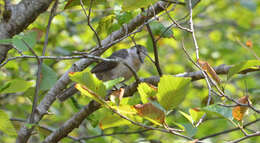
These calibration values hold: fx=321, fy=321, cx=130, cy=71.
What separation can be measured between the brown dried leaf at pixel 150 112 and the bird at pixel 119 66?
2296 millimetres

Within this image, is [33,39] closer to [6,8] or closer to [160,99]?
[6,8]

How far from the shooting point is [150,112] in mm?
1288

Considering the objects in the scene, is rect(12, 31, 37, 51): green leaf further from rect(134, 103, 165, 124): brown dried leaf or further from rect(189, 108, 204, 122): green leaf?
rect(189, 108, 204, 122): green leaf

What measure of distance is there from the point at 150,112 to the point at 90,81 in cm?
27

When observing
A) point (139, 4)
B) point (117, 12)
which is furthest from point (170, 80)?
point (117, 12)

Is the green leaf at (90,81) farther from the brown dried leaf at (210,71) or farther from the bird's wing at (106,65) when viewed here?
the bird's wing at (106,65)

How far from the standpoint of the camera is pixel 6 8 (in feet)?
7.41

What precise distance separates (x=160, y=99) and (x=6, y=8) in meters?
1.47

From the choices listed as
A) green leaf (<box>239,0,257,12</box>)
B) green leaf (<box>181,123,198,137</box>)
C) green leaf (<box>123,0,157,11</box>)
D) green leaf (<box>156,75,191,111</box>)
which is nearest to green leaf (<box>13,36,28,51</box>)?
green leaf (<box>123,0,157,11</box>)

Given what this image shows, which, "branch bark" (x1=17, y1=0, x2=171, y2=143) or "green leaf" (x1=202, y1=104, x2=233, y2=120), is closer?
"green leaf" (x1=202, y1=104, x2=233, y2=120)

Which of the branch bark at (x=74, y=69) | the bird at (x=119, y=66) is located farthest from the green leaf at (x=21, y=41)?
the bird at (x=119, y=66)

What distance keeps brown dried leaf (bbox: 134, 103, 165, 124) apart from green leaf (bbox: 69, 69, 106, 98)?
0.16m

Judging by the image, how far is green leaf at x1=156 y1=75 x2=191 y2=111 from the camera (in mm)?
1291

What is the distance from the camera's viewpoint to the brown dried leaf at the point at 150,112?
1289 mm
